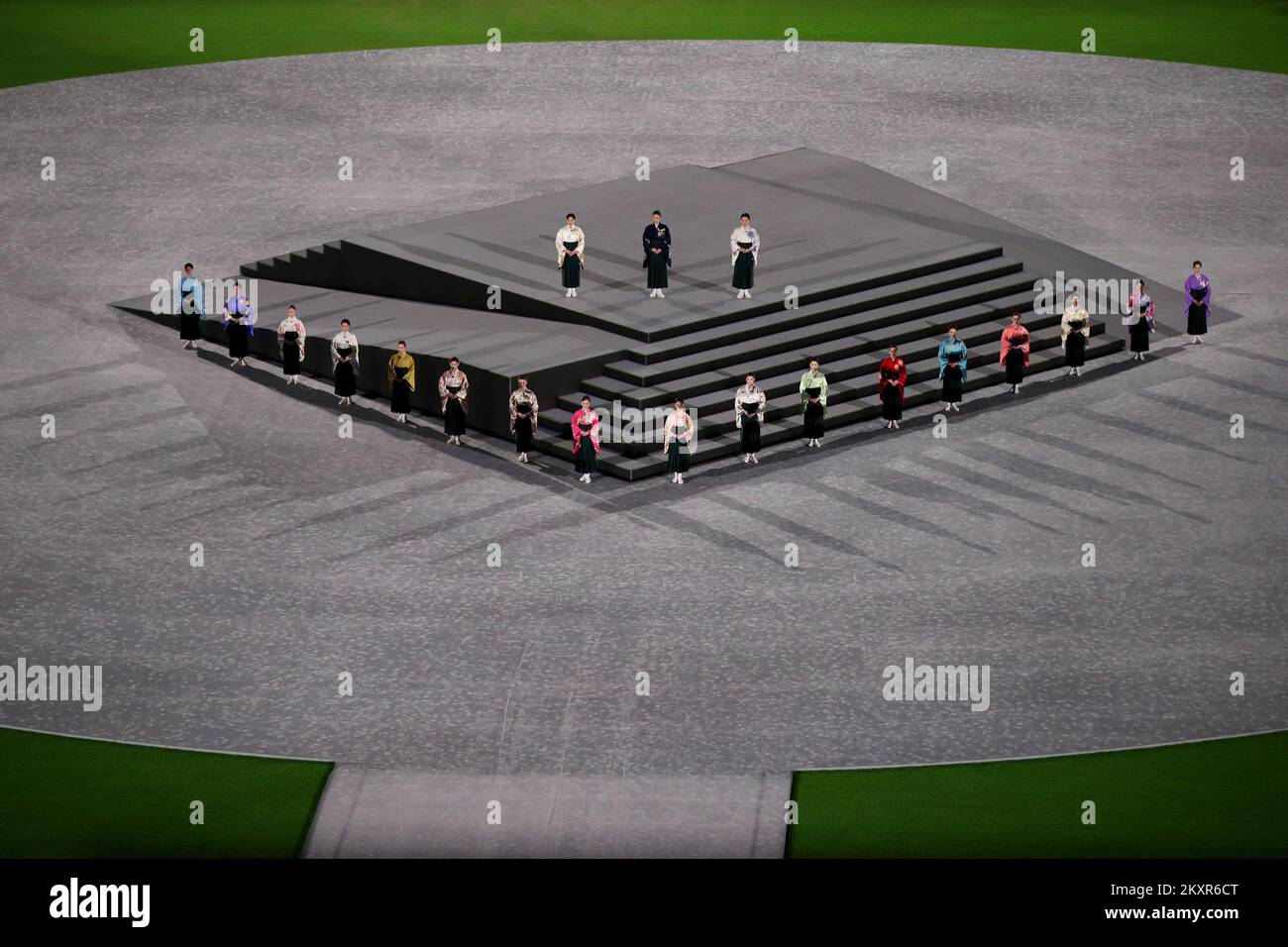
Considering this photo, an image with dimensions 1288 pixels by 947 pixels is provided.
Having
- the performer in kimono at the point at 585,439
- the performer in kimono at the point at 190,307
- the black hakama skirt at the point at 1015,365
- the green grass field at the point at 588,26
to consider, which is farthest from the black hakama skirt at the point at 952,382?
the green grass field at the point at 588,26

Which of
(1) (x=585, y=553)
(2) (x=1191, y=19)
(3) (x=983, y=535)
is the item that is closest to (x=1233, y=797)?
(3) (x=983, y=535)

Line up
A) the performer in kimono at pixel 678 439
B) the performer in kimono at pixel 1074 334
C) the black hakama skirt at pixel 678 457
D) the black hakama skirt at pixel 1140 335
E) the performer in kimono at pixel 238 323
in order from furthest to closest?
1. the performer in kimono at pixel 238 323
2. the black hakama skirt at pixel 1140 335
3. the performer in kimono at pixel 1074 334
4. the black hakama skirt at pixel 678 457
5. the performer in kimono at pixel 678 439

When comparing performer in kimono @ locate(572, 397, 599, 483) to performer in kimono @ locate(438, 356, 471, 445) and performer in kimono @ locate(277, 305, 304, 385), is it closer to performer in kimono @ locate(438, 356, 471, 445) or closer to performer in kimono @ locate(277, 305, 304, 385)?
performer in kimono @ locate(438, 356, 471, 445)

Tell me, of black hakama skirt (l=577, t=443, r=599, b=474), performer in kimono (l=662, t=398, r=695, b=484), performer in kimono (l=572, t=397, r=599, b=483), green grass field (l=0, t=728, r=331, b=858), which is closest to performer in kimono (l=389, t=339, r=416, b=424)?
performer in kimono (l=572, t=397, r=599, b=483)

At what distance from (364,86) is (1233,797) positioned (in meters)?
29.6

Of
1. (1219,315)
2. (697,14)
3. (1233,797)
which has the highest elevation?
(697,14)

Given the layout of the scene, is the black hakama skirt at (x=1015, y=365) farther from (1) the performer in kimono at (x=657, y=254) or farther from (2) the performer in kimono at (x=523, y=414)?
(2) the performer in kimono at (x=523, y=414)

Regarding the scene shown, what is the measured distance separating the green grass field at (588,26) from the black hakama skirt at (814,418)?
69.1ft

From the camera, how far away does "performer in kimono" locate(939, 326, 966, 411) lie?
29172 mm

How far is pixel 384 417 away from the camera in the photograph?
29453 mm

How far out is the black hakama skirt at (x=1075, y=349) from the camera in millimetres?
30297

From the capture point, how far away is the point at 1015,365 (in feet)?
97.8

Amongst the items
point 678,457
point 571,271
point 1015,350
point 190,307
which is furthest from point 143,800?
point 1015,350
